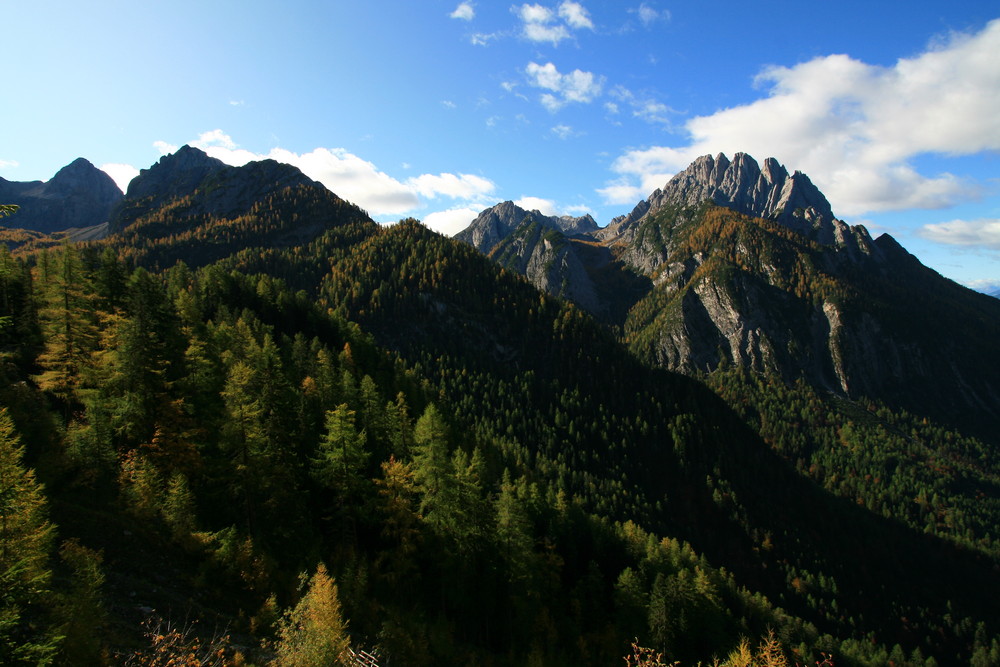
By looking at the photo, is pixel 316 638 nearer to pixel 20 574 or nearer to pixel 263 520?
pixel 20 574

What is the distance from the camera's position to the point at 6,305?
149ft

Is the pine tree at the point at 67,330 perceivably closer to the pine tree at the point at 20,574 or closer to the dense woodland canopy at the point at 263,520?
the dense woodland canopy at the point at 263,520

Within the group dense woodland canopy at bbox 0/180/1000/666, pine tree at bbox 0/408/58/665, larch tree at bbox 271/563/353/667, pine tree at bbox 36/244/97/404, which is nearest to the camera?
pine tree at bbox 0/408/58/665

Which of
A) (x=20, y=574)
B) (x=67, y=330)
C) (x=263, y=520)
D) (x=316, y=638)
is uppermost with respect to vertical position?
(x=67, y=330)

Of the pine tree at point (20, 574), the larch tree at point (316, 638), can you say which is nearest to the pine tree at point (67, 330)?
the pine tree at point (20, 574)

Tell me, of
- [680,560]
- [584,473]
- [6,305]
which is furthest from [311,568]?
[584,473]

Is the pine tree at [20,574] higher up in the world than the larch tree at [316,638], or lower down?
higher up

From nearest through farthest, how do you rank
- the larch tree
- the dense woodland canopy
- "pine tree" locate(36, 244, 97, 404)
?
the larch tree
the dense woodland canopy
"pine tree" locate(36, 244, 97, 404)

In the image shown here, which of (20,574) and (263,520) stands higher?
(20,574)

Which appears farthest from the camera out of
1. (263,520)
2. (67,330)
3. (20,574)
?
(67,330)

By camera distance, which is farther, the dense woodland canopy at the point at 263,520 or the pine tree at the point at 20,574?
the dense woodland canopy at the point at 263,520

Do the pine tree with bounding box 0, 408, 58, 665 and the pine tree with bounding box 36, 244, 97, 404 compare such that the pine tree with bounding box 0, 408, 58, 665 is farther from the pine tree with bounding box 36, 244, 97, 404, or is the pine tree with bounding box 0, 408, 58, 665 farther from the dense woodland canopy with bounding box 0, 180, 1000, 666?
the pine tree with bounding box 36, 244, 97, 404

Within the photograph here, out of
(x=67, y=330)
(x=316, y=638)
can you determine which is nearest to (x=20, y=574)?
(x=316, y=638)

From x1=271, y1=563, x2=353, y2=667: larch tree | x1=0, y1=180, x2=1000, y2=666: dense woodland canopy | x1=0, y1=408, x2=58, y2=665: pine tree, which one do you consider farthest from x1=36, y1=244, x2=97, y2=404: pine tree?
x1=271, y1=563, x2=353, y2=667: larch tree
